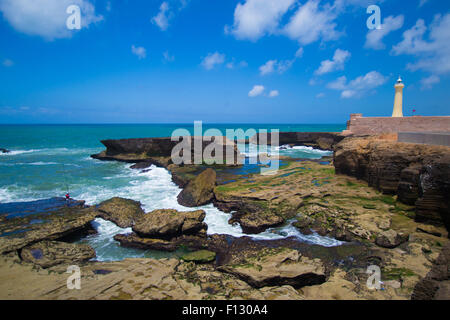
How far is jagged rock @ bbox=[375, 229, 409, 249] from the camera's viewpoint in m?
7.61

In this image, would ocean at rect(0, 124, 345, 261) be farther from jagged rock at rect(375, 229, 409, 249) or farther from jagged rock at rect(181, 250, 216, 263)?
jagged rock at rect(375, 229, 409, 249)

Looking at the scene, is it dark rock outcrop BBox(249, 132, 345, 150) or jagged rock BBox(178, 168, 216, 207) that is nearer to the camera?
jagged rock BBox(178, 168, 216, 207)

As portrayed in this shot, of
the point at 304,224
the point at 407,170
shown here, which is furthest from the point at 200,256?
the point at 407,170

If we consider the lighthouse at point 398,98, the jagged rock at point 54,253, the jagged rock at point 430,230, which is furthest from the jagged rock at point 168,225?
the lighthouse at point 398,98

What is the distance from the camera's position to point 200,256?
769cm

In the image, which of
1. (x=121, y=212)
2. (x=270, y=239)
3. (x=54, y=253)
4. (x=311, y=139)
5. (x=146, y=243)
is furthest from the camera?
(x=311, y=139)

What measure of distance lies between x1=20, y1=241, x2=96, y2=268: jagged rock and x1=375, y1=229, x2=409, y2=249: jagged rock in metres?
→ 9.77

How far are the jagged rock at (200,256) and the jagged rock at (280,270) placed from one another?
0.99 meters

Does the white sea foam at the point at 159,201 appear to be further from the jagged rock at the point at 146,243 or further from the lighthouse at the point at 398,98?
the lighthouse at the point at 398,98

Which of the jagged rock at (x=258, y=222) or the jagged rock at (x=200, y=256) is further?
the jagged rock at (x=258, y=222)

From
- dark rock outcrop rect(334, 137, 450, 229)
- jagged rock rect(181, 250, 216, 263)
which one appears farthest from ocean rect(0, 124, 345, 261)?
dark rock outcrop rect(334, 137, 450, 229)

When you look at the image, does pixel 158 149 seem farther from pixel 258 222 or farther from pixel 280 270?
pixel 280 270

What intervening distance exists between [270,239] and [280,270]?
2474mm

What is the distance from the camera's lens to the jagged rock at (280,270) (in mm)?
6008
